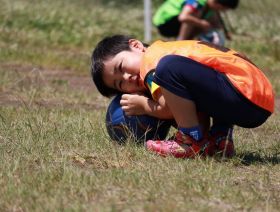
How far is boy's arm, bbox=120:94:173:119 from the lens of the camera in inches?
170

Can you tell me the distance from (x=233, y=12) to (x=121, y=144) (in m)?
9.52

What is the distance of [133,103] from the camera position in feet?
14.3

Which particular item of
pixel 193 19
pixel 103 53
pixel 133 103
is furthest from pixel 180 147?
pixel 193 19

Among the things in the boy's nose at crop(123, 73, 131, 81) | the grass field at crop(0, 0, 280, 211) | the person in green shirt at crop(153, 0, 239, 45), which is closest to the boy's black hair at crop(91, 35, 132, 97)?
the boy's nose at crop(123, 73, 131, 81)

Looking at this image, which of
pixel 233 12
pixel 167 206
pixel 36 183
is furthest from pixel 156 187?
pixel 233 12

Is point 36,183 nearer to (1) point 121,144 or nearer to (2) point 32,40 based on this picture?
(1) point 121,144

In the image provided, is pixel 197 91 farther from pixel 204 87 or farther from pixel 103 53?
pixel 103 53

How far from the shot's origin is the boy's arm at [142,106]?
4.31 metres

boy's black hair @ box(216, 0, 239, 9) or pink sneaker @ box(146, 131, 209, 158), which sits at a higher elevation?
pink sneaker @ box(146, 131, 209, 158)

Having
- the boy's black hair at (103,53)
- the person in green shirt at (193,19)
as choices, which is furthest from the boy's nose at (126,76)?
the person in green shirt at (193,19)

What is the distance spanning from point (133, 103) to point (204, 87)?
1.53 feet

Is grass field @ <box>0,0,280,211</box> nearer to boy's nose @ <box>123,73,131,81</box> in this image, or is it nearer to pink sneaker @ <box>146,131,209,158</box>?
pink sneaker @ <box>146,131,209,158</box>

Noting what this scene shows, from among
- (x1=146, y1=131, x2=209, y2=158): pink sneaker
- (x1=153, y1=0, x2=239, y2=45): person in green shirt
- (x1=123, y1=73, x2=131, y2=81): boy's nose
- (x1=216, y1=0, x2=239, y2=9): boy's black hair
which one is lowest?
(x1=153, y1=0, x2=239, y2=45): person in green shirt

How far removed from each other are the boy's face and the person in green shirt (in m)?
4.60
